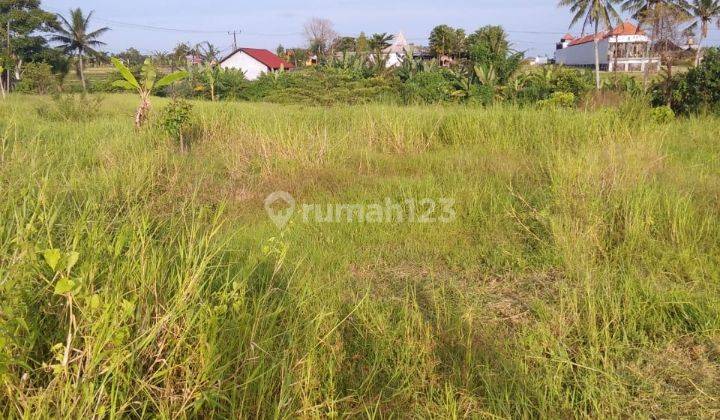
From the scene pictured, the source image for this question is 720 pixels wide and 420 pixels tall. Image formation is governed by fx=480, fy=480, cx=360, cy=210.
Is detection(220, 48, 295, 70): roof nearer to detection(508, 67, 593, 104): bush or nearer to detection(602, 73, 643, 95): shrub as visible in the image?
detection(508, 67, 593, 104): bush

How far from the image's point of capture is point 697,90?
28.0ft

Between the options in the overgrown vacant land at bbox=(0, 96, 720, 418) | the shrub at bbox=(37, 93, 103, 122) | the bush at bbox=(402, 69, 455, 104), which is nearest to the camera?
the overgrown vacant land at bbox=(0, 96, 720, 418)

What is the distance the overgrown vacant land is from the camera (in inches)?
66.6

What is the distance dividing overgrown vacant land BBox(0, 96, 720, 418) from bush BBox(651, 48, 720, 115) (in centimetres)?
410

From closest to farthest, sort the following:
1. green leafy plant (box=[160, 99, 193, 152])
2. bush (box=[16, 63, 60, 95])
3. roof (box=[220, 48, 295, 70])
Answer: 1. green leafy plant (box=[160, 99, 193, 152])
2. bush (box=[16, 63, 60, 95])
3. roof (box=[220, 48, 295, 70])

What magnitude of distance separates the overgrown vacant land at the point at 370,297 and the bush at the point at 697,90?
4.10m

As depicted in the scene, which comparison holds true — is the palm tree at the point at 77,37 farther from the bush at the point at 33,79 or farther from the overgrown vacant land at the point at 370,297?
the overgrown vacant land at the point at 370,297

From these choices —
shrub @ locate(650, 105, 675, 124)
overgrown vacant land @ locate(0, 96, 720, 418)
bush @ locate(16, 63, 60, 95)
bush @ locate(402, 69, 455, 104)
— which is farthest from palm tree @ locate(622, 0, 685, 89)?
bush @ locate(16, 63, 60, 95)

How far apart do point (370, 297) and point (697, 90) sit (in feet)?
28.3

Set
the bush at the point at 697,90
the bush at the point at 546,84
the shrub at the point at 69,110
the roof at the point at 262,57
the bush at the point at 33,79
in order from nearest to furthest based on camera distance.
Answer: the bush at the point at 697,90 → the shrub at the point at 69,110 → the bush at the point at 546,84 → the bush at the point at 33,79 → the roof at the point at 262,57

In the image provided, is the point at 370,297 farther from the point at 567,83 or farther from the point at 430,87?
the point at 567,83

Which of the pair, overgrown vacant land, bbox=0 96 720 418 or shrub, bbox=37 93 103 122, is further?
shrub, bbox=37 93 103 122

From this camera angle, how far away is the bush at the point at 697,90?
8.32 metres

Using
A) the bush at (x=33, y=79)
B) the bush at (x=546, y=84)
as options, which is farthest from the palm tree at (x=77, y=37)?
the bush at (x=546, y=84)
